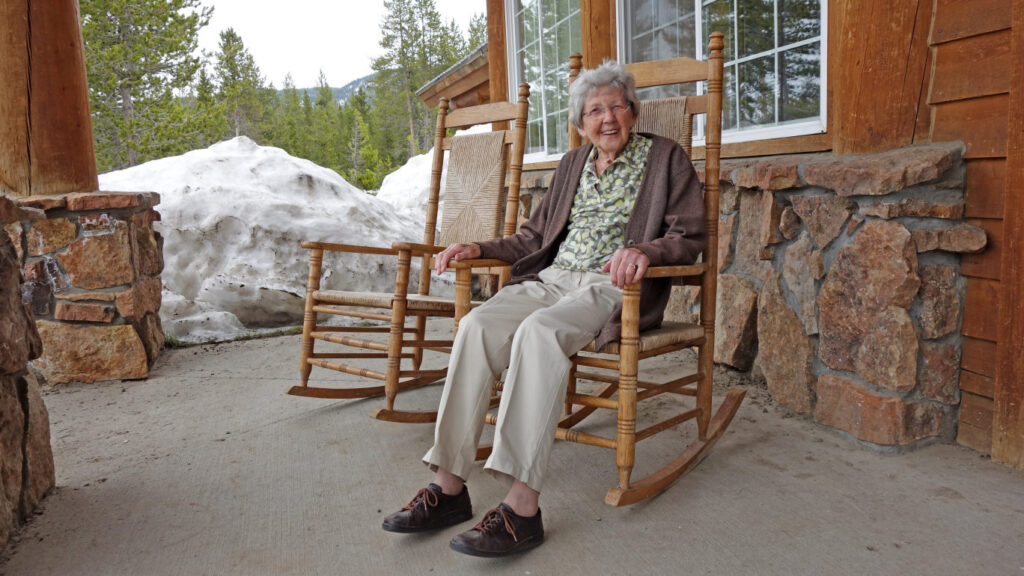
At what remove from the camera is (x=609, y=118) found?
7.03ft

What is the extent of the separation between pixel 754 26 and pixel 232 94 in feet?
71.6

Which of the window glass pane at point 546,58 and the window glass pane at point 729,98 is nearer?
the window glass pane at point 729,98

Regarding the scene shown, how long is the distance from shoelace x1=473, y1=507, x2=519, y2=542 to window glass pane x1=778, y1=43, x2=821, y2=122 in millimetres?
1884

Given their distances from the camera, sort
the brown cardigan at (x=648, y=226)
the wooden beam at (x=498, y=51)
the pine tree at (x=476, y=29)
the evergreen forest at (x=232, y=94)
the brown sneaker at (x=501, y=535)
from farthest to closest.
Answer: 1. the pine tree at (x=476, y=29)
2. the evergreen forest at (x=232, y=94)
3. the wooden beam at (x=498, y=51)
4. the brown cardigan at (x=648, y=226)
5. the brown sneaker at (x=501, y=535)

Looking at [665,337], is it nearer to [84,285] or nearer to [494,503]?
[494,503]

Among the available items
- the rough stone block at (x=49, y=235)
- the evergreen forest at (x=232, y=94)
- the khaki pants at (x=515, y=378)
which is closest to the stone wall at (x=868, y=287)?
the khaki pants at (x=515, y=378)

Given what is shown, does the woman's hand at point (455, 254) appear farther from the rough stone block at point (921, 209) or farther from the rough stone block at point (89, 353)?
the rough stone block at point (89, 353)

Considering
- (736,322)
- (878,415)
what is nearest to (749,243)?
(736,322)

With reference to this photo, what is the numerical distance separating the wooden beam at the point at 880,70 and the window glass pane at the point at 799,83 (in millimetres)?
246

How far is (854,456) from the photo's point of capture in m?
2.13

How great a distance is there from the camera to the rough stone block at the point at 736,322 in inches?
109

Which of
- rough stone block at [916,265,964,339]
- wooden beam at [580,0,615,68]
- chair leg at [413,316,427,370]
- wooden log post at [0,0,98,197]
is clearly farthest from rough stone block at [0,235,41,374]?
wooden beam at [580,0,615,68]

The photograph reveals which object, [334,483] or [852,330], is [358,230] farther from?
[852,330]

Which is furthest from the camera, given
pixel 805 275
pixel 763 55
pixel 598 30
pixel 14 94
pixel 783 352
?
pixel 598 30
